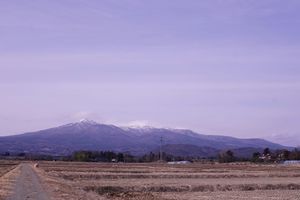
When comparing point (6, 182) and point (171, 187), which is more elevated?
point (6, 182)

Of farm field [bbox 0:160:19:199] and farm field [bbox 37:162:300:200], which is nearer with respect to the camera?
farm field [bbox 37:162:300:200]

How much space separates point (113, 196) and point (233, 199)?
6932mm

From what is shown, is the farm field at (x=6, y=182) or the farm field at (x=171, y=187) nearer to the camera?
the farm field at (x=171, y=187)

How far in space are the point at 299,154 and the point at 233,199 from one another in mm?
151223

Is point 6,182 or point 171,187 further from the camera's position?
point 6,182

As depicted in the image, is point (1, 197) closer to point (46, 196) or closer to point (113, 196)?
point (46, 196)

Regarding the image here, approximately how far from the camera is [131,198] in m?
29.8

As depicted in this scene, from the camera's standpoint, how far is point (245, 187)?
41125 millimetres

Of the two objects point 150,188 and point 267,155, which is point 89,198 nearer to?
point 150,188

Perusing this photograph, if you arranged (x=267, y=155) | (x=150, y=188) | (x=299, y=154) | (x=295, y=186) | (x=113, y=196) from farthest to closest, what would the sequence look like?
1. (x=267, y=155)
2. (x=299, y=154)
3. (x=295, y=186)
4. (x=150, y=188)
5. (x=113, y=196)

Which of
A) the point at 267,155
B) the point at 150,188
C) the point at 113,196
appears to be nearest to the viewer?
the point at 113,196

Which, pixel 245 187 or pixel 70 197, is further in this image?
pixel 245 187

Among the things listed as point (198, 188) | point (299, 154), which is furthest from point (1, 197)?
point (299, 154)

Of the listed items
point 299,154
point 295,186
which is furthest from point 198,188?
point 299,154
